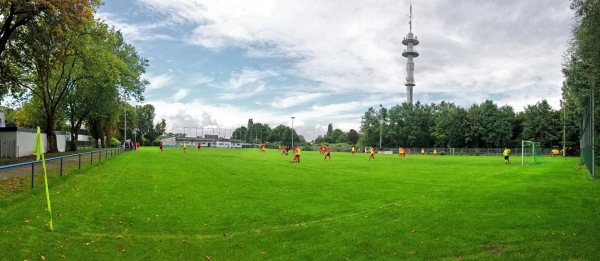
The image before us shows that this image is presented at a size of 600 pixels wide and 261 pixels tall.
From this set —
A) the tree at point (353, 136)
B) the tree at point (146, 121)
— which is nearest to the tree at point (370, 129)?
the tree at point (353, 136)

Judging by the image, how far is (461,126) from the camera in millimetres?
88812

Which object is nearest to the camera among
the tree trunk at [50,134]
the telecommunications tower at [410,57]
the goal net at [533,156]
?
the goal net at [533,156]

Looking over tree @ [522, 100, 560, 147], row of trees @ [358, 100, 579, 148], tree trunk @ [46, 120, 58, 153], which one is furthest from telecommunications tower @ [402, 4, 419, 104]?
tree trunk @ [46, 120, 58, 153]

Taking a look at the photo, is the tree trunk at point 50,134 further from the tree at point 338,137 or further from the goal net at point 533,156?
the tree at point 338,137

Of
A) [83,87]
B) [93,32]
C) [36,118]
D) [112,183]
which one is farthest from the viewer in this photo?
[36,118]

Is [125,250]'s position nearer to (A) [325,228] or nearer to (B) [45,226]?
(B) [45,226]

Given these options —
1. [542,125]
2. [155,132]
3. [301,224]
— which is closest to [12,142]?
[301,224]

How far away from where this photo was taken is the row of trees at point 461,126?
251 ft

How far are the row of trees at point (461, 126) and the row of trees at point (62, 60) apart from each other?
65.6 metres

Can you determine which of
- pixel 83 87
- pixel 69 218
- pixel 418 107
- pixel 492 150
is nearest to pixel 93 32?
pixel 83 87

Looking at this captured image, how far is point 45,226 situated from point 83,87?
44046mm

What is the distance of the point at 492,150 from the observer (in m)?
77.8

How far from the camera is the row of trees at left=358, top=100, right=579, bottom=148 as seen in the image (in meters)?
76.6

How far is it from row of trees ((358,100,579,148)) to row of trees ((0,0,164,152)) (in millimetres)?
65647
